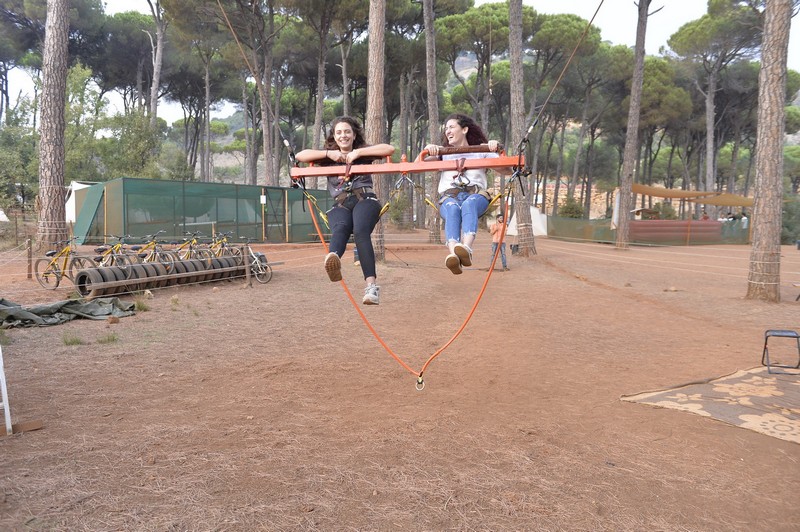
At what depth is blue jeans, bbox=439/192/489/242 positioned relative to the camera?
4016mm

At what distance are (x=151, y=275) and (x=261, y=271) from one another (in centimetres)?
239

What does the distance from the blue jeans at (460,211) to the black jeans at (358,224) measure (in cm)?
56

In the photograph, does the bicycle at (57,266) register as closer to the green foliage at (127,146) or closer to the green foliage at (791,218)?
the green foliage at (127,146)

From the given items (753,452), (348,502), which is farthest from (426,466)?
(753,452)

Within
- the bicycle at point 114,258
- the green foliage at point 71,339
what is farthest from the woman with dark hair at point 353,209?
the bicycle at point 114,258

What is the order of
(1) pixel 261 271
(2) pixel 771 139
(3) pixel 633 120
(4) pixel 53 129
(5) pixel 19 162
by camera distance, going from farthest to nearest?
1. (5) pixel 19 162
2. (3) pixel 633 120
3. (4) pixel 53 129
4. (1) pixel 261 271
5. (2) pixel 771 139

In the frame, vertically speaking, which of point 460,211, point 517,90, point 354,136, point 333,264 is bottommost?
point 333,264

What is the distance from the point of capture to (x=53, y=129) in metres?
11.9

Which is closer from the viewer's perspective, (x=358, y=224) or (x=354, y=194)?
(x=358, y=224)

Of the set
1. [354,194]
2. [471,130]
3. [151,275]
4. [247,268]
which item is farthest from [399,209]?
[354,194]

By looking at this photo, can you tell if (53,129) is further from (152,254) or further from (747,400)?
(747,400)

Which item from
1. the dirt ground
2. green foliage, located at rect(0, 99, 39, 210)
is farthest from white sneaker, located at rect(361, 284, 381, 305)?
green foliage, located at rect(0, 99, 39, 210)

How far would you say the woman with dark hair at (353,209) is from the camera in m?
4.13

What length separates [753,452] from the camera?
369cm
